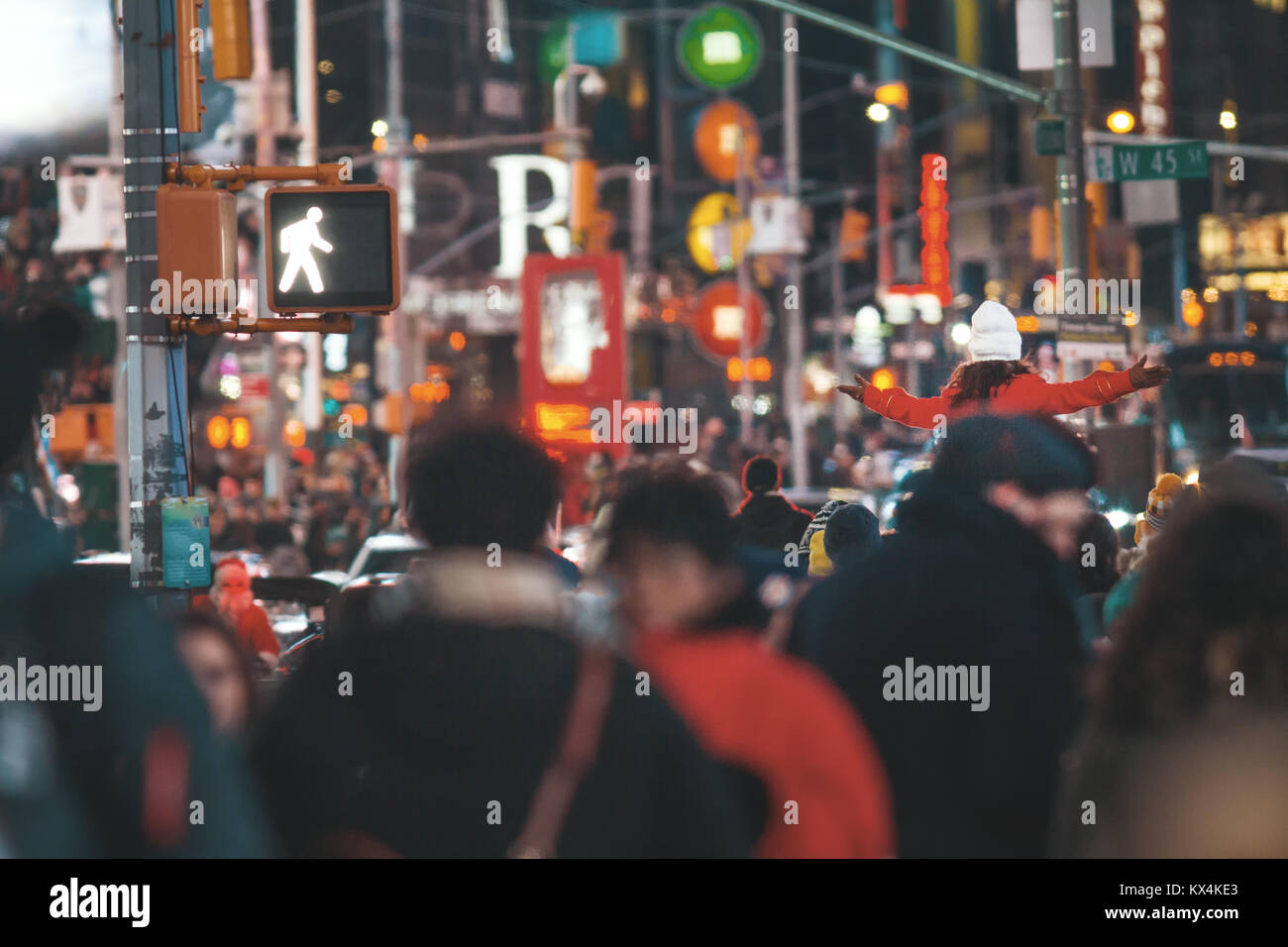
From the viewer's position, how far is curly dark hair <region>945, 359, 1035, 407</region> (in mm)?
7391

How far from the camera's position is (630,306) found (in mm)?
46812

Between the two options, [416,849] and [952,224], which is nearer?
[416,849]

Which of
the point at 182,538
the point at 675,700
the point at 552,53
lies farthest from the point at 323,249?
the point at 552,53

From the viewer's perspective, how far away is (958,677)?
13.1ft

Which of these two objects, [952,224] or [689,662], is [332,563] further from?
[952,224]

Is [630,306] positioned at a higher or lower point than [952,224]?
lower

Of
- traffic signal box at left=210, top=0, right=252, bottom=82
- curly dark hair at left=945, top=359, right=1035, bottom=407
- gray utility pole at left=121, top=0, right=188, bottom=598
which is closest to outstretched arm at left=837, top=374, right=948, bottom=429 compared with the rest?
curly dark hair at left=945, top=359, right=1035, bottom=407

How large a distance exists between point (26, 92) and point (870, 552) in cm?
3188

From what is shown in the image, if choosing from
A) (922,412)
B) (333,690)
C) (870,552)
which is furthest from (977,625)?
(922,412)

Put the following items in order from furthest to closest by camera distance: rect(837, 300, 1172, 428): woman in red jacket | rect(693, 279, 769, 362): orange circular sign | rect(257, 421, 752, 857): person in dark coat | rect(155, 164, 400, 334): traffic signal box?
rect(693, 279, 769, 362): orange circular sign, rect(155, 164, 400, 334): traffic signal box, rect(837, 300, 1172, 428): woman in red jacket, rect(257, 421, 752, 857): person in dark coat

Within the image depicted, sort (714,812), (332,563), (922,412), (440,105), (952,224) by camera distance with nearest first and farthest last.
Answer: (714,812) < (922,412) < (332,563) < (440,105) < (952,224)

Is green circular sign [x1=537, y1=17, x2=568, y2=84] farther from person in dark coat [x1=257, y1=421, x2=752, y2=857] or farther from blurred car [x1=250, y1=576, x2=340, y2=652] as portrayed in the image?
person in dark coat [x1=257, y1=421, x2=752, y2=857]

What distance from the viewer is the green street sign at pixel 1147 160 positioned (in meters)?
14.7

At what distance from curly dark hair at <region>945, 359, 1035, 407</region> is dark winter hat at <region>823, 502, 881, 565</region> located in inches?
29.8
